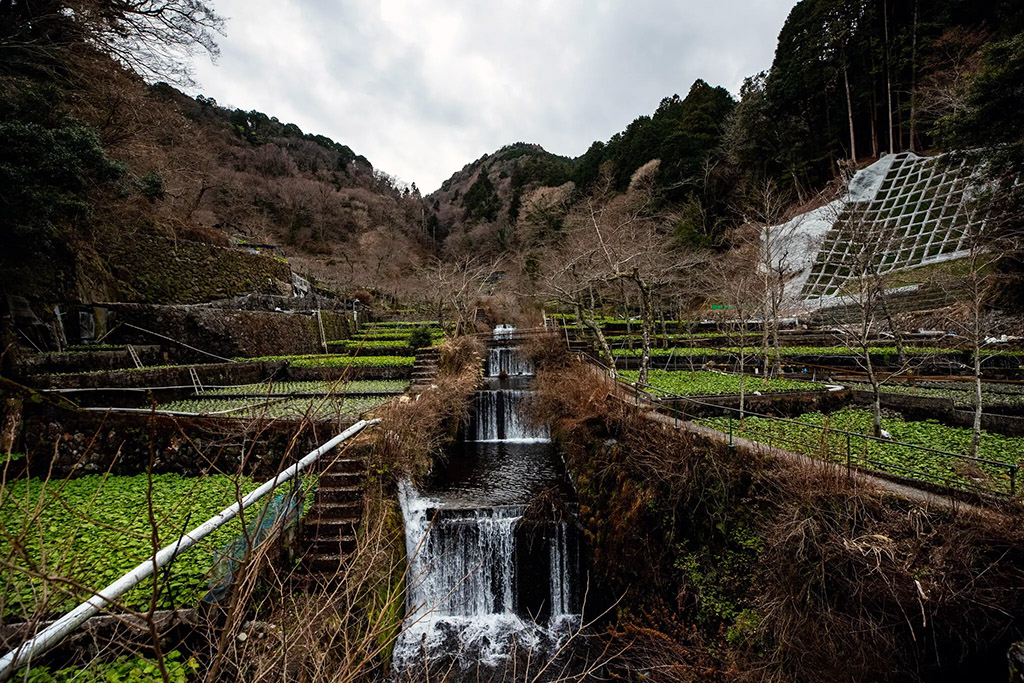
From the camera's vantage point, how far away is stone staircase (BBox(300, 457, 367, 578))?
600cm

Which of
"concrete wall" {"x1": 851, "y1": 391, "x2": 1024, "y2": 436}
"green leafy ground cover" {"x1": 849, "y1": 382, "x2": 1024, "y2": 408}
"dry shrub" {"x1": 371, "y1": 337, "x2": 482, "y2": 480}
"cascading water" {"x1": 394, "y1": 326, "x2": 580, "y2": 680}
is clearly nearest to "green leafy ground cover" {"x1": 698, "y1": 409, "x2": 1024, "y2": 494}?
"concrete wall" {"x1": 851, "y1": 391, "x2": 1024, "y2": 436}

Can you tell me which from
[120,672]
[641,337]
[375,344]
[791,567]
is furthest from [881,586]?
[375,344]

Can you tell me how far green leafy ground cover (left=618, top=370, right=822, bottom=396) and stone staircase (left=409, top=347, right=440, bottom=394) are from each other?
22.8 ft

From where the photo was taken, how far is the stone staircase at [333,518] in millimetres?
6004

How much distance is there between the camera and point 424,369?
48.5 ft

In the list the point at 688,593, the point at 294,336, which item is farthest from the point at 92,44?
the point at 688,593

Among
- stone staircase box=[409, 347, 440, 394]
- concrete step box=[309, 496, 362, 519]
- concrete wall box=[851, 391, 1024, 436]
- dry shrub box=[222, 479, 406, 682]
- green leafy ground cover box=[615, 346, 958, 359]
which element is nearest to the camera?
dry shrub box=[222, 479, 406, 682]

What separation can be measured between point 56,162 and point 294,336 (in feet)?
35.3

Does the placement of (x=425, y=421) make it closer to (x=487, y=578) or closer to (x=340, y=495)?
(x=340, y=495)

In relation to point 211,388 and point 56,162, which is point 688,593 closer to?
point 211,388

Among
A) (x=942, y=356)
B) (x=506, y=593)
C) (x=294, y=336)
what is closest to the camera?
(x=506, y=593)

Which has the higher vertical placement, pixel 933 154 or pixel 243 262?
pixel 933 154

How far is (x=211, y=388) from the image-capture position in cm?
1287

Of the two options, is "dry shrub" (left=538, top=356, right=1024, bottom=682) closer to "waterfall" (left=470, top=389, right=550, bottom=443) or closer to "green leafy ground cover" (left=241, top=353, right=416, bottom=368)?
"waterfall" (left=470, top=389, right=550, bottom=443)
